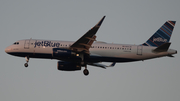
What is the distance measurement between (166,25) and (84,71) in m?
15.6

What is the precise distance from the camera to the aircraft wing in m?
45.5

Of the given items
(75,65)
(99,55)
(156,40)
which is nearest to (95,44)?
(99,55)

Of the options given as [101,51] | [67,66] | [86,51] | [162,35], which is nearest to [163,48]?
[162,35]

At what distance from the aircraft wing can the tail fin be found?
1039 centimetres

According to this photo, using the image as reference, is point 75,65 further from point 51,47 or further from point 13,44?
point 13,44

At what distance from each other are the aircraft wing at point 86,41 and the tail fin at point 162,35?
34.1 feet

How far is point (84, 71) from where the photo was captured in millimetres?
53219

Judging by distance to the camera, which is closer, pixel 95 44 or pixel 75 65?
pixel 95 44

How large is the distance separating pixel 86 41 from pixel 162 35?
46.0ft

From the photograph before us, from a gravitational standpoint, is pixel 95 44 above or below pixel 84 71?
above

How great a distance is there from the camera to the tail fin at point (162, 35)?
5481cm

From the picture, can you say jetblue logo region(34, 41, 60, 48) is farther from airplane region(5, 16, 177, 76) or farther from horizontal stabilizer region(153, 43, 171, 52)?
horizontal stabilizer region(153, 43, 171, 52)

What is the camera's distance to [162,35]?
55562 millimetres

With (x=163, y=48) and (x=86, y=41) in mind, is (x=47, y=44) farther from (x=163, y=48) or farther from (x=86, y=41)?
(x=163, y=48)
